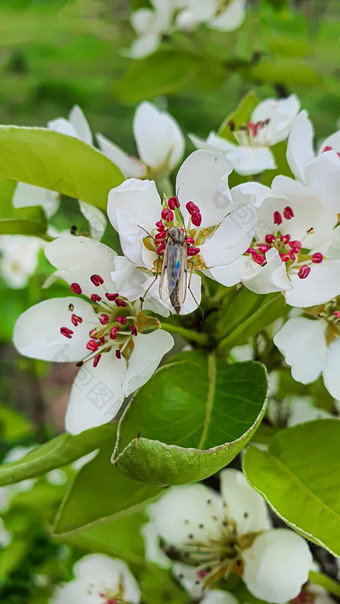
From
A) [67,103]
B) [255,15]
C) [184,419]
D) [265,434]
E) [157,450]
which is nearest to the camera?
[157,450]

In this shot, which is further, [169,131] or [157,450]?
[169,131]

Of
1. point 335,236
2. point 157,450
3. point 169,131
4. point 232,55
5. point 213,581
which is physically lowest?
point 213,581

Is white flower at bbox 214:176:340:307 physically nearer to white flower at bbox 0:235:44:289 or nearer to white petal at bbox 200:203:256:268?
white petal at bbox 200:203:256:268

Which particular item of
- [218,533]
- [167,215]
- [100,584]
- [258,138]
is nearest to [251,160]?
[258,138]

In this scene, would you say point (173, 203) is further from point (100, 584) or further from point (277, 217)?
point (100, 584)

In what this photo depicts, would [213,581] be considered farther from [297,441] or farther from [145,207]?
[145,207]

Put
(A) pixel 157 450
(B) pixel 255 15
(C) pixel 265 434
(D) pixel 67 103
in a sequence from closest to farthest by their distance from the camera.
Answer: (A) pixel 157 450, (C) pixel 265 434, (B) pixel 255 15, (D) pixel 67 103

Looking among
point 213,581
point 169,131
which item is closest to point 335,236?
point 169,131

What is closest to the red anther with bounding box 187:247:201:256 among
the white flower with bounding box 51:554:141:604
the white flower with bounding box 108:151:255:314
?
the white flower with bounding box 108:151:255:314
